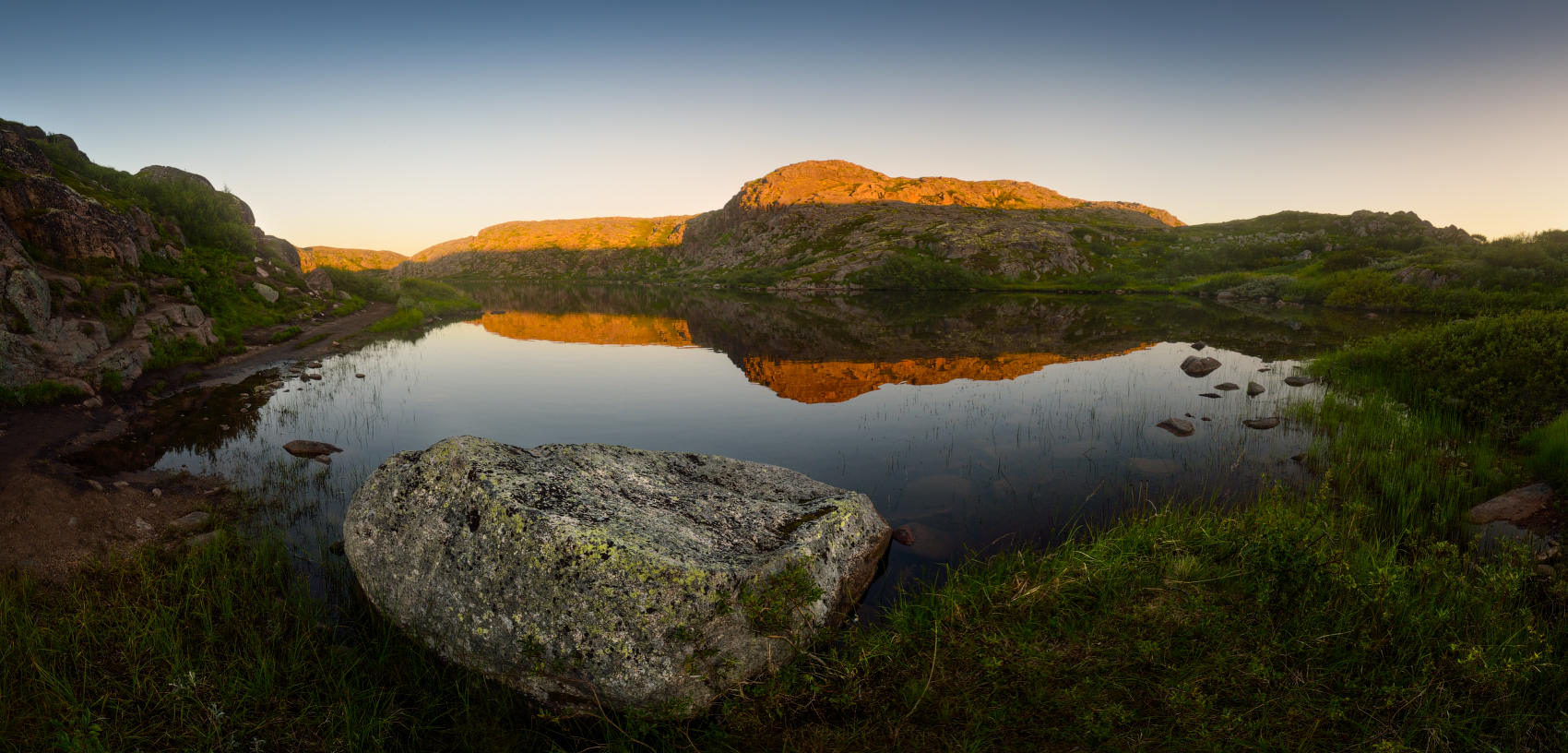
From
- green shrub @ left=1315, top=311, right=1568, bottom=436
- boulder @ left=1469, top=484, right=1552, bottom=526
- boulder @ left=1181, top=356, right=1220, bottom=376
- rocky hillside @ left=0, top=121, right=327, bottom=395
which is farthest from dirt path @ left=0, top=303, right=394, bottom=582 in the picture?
boulder @ left=1181, top=356, right=1220, bottom=376

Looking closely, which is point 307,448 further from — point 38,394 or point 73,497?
point 38,394

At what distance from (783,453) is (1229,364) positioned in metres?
29.6

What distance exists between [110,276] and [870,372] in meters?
38.6

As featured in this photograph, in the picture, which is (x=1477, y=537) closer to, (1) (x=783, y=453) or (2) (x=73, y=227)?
(1) (x=783, y=453)

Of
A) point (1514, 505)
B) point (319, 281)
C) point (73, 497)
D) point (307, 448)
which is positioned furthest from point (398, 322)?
point (1514, 505)

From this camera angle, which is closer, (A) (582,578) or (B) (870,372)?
(A) (582,578)

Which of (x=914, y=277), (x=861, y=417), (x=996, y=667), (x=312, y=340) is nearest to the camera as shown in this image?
(x=996, y=667)

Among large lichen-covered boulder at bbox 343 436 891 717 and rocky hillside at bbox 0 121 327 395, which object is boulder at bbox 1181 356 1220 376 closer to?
large lichen-covered boulder at bbox 343 436 891 717

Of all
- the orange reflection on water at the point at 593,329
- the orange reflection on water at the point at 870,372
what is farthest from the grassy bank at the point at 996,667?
the orange reflection on water at the point at 593,329

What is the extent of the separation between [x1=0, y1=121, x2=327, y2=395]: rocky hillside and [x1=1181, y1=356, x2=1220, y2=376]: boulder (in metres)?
46.4

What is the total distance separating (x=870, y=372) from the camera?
33438 mm

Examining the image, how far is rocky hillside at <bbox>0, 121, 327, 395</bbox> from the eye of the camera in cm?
2061

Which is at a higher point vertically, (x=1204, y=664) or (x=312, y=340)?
(x=312, y=340)

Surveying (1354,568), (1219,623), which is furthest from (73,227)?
(1354,568)
